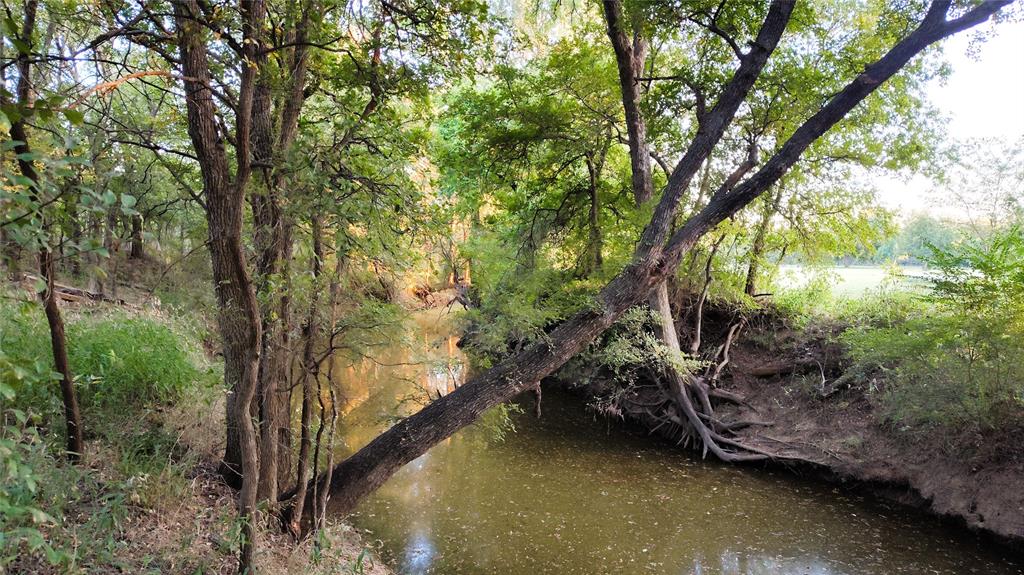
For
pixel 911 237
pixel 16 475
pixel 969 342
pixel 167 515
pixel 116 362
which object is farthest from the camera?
pixel 911 237

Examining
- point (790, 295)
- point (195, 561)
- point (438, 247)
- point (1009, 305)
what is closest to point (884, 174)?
point (790, 295)

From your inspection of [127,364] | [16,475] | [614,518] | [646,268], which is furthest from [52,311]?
[614,518]

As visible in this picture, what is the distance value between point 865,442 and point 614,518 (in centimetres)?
415

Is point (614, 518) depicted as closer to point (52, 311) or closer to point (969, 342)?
point (969, 342)

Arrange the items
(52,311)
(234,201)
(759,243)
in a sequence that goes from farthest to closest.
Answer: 1. (759,243)
2. (52,311)
3. (234,201)

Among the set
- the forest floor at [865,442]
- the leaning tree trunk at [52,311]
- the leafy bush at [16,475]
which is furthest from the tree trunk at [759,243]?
the leafy bush at [16,475]

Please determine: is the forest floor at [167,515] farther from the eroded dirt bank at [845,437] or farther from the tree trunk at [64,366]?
the eroded dirt bank at [845,437]

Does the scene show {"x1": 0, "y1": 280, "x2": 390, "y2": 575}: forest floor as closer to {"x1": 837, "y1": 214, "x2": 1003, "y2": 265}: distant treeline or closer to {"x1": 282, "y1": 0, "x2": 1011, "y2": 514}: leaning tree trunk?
{"x1": 282, "y1": 0, "x2": 1011, "y2": 514}: leaning tree trunk

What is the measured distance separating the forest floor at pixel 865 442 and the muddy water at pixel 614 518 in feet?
1.18

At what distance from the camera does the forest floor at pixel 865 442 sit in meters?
6.41

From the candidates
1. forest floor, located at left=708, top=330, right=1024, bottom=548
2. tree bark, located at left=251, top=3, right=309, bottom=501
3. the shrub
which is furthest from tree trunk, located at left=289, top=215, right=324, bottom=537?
forest floor, located at left=708, top=330, right=1024, bottom=548

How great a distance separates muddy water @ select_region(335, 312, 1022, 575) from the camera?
Result: 18.5 ft

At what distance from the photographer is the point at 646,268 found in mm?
5133

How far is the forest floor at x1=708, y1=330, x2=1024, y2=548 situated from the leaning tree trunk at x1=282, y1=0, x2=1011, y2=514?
15.5 ft
